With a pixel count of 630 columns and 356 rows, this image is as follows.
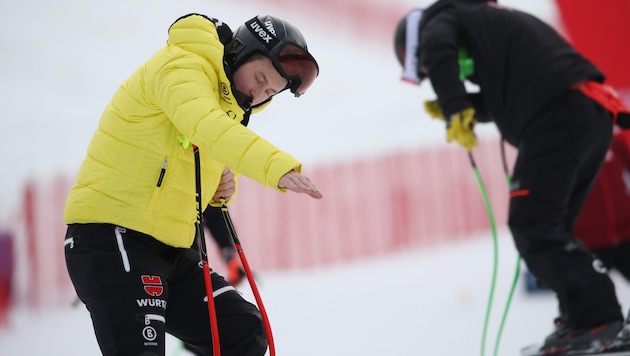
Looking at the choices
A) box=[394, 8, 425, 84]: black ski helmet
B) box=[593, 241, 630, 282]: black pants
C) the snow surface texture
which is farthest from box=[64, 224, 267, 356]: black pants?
the snow surface texture

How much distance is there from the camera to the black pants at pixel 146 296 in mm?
1789

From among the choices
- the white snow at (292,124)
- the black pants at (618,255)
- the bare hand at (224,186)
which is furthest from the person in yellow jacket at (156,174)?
the white snow at (292,124)

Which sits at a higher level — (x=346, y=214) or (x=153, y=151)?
(x=153, y=151)

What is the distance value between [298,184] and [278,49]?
0.47 meters

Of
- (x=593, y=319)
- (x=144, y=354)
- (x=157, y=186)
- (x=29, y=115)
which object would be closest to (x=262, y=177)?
(x=157, y=186)

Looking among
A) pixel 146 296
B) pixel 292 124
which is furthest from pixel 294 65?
pixel 292 124

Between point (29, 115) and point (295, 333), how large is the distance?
2611mm

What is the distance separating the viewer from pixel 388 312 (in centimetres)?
391

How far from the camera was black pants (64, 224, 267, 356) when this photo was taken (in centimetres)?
179

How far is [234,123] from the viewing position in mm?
1684

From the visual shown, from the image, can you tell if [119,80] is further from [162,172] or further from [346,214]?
[162,172]

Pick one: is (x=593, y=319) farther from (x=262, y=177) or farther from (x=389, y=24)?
Answer: (x=389, y=24)

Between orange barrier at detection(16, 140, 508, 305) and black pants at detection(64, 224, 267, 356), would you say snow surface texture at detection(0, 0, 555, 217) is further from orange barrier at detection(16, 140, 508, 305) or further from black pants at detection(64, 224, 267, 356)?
black pants at detection(64, 224, 267, 356)

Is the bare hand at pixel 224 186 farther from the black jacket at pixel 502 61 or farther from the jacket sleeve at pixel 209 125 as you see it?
the black jacket at pixel 502 61
